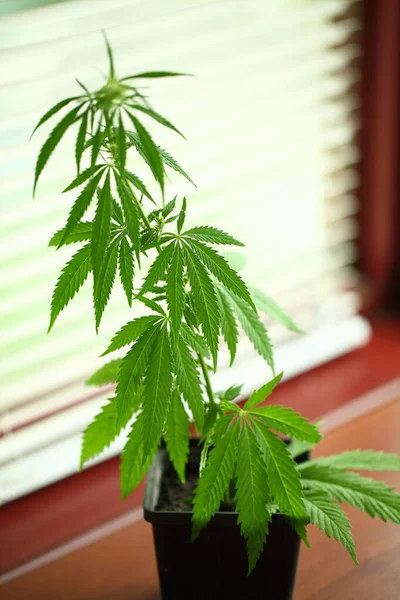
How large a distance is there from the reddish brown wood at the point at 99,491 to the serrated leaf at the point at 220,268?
0.58 metres

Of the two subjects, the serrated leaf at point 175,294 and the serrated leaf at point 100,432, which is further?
the serrated leaf at point 100,432

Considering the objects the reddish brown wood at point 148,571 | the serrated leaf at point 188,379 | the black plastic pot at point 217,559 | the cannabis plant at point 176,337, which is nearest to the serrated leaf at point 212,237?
the cannabis plant at point 176,337

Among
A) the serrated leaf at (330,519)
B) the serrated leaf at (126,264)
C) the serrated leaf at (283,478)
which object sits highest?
the serrated leaf at (126,264)

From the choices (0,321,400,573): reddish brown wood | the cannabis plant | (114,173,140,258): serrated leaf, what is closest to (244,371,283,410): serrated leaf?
the cannabis plant

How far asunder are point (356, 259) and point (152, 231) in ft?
3.14

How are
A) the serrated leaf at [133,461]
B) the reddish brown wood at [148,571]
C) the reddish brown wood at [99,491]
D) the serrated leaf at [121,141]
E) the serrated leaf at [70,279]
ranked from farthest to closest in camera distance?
the reddish brown wood at [99,491] → the reddish brown wood at [148,571] → the serrated leaf at [133,461] → the serrated leaf at [70,279] → the serrated leaf at [121,141]

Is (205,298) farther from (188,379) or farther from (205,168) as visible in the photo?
(205,168)

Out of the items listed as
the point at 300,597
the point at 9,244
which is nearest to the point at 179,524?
the point at 300,597

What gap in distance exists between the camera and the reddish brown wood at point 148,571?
1051 millimetres

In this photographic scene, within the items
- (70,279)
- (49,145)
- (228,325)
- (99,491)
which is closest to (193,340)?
(228,325)

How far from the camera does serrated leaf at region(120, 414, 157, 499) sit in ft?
2.97

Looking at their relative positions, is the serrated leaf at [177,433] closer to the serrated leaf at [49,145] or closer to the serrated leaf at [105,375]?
the serrated leaf at [105,375]

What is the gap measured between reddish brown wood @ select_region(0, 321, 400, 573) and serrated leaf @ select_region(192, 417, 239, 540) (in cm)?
41

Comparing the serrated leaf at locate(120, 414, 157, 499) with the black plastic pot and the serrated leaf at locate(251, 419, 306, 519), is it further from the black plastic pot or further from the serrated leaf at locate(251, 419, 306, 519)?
the serrated leaf at locate(251, 419, 306, 519)
